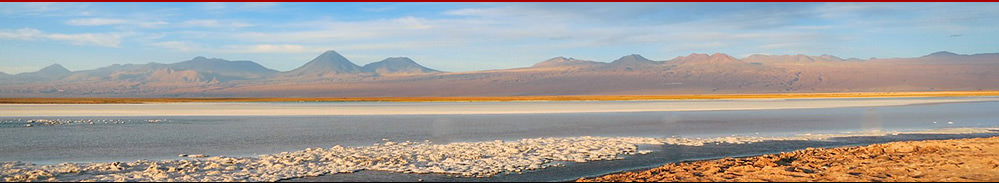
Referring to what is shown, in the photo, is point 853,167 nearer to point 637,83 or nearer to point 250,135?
point 250,135

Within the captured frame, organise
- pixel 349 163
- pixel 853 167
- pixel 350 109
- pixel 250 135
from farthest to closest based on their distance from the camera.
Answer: pixel 350 109, pixel 250 135, pixel 349 163, pixel 853 167

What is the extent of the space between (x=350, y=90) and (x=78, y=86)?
8331cm

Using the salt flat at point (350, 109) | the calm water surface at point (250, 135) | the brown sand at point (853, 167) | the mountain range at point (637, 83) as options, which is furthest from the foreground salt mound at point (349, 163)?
the mountain range at point (637, 83)

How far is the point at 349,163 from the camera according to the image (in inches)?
456

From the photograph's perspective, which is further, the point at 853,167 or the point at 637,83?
the point at 637,83

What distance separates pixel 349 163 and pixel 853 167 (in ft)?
24.8

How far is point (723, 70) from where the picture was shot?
16125 centimetres

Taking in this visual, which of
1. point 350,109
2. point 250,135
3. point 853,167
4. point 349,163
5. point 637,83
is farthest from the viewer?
point 637,83

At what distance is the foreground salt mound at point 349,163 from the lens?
10234mm

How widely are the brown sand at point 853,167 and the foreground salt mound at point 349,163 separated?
2.20 metres

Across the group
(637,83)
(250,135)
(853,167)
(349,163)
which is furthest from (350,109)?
(637,83)

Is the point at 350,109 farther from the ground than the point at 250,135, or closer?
closer

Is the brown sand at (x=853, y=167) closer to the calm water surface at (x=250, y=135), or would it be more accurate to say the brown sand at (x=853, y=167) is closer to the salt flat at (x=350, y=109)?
the calm water surface at (x=250, y=135)

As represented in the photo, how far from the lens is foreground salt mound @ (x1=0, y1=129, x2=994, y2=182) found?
10.2m
